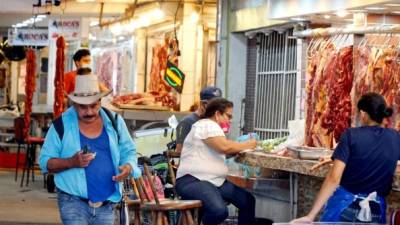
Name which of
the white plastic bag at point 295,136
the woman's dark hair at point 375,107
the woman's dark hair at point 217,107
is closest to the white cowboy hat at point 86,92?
the woman's dark hair at point 375,107

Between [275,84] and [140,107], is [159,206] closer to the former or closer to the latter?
[275,84]

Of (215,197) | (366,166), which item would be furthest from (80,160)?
(215,197)

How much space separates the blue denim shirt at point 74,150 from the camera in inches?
344

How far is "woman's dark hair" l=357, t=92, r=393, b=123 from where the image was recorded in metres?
8.67

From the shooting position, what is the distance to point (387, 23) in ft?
37.2

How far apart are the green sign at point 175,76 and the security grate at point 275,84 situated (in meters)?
3.82

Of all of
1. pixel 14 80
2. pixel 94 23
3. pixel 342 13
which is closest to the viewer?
pixel 342 13

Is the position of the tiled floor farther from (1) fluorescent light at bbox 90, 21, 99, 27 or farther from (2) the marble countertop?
(1) fluorescent light at bbox 90, 21, 99, 27

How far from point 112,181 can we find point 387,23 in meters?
3.86

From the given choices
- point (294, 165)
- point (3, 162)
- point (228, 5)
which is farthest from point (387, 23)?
point (3, 162)

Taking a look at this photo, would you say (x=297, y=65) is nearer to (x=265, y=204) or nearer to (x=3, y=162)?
(x=265, y=204)

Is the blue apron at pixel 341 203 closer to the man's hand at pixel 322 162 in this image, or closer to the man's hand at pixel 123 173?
the man's hand at pixel 322 162

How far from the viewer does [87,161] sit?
8.65 m

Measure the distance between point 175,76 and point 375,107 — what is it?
11.8 m
